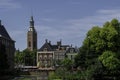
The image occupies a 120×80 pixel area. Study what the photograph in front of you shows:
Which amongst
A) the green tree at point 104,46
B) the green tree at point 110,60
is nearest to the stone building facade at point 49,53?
the green tree at point 104,46

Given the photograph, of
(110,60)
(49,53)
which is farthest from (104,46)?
(49,53)

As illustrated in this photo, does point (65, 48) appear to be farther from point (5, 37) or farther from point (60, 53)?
point (5, 37)

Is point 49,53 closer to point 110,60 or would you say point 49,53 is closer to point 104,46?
point 104,46

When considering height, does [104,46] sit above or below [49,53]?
below

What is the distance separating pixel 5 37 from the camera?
136875 millimetres

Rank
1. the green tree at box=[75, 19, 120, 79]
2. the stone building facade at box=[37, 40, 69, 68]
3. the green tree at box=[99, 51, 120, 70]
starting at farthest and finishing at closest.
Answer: the stone building facade at box=[37, 40, 69, 68] → the green tree at box=[75, 19, 120, 79] → the green tree at box=[99, 51, 120, 70]

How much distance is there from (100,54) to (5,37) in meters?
55.4

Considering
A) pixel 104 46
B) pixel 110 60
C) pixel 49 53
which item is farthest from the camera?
pixel 49 53

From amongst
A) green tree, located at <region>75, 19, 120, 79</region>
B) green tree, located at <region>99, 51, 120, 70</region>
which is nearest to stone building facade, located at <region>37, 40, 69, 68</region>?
green tree, located at <region>75, 19, 120, 79</region>

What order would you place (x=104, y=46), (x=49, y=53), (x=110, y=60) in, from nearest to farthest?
(x=110, y=60)
(x=104, y=46)
(x=49, y=53)

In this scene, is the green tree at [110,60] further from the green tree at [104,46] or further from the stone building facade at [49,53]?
the stone building facade at [49,53]

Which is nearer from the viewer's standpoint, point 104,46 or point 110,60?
point 110,60

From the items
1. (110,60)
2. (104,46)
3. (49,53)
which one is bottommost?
(110,60)

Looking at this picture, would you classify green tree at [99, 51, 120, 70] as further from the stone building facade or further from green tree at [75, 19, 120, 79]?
the stone building facade
